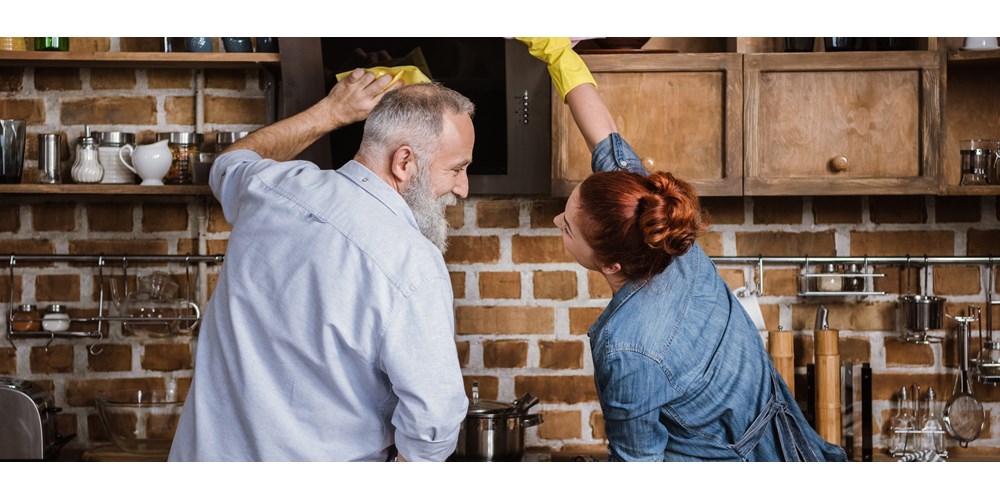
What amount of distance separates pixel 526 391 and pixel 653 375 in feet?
3.73

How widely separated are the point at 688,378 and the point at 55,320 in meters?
1.85

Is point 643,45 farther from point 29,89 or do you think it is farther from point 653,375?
point 29,89

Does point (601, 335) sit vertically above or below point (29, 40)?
below

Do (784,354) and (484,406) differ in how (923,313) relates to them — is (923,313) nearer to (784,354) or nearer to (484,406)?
(784,354)

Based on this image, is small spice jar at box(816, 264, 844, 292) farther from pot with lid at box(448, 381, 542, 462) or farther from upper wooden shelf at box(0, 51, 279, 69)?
upper wooden shelf at box(0, 51, 279, 69)

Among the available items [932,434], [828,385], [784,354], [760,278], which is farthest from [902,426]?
→ [760,278]

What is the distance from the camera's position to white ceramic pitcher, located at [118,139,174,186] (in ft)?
7.95

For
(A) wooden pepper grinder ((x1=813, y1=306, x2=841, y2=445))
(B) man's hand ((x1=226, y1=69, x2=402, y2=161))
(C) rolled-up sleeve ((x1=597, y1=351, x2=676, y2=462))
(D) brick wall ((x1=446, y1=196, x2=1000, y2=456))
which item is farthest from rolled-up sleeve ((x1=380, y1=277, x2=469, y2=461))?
(A) wooden pepper grinder ((x1=813, y1=306, x2=841, y2=445))

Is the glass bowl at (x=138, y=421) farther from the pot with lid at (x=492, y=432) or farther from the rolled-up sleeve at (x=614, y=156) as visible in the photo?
the rolled-up sleeve at (x=614, y=156)

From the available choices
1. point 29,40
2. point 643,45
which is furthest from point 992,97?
point 29,40

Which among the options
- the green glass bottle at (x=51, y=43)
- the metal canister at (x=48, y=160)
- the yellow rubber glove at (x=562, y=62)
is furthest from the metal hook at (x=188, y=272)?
the yellow rubber glove at (x=562, y=62)

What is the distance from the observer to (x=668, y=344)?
5.09 feet

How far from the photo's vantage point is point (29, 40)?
2.55 m

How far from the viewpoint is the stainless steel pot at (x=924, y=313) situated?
8.31 ft
